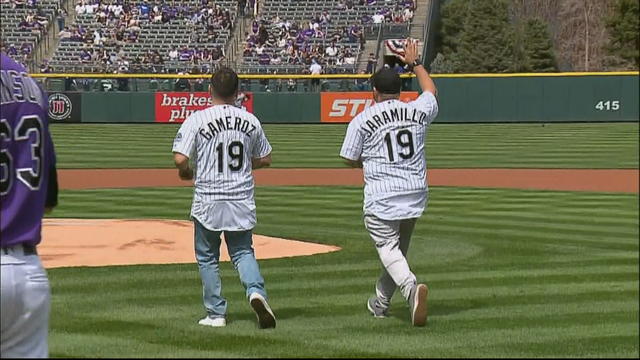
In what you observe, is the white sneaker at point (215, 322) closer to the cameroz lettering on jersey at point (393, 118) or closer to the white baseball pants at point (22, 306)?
the cameroz lettering on jersey at point (393, 118)

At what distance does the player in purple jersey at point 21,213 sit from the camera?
12.9 feet

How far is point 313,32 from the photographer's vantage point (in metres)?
45.8

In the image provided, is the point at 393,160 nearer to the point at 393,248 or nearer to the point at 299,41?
the point at 393,248

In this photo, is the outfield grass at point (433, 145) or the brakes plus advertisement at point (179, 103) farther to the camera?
the brakes plus advertisement at point (179, 103)

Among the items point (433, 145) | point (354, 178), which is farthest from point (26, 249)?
point (433, 145)

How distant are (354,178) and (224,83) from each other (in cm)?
1466

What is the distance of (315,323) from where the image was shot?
7.65m

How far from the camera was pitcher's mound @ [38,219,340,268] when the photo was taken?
1108 cm

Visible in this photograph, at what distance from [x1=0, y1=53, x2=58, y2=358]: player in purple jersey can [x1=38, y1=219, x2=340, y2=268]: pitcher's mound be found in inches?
266

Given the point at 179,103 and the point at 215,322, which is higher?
the point at 215,322

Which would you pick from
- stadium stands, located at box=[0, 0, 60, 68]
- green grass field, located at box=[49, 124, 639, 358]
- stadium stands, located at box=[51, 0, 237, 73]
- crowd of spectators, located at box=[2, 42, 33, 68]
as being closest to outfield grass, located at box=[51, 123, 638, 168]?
stadium stands, located at box=[51, 0, 237, 73]

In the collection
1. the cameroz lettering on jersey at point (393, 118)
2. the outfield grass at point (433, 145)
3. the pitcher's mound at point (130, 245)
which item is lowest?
the outfield grass at point (433, 145)

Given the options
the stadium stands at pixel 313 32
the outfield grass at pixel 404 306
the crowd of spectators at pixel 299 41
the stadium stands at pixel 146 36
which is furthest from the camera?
the stadium stands at pixel 146 36

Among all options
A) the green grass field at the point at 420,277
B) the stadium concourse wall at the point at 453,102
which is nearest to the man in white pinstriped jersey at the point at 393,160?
the green grass field at the point at 420,277
